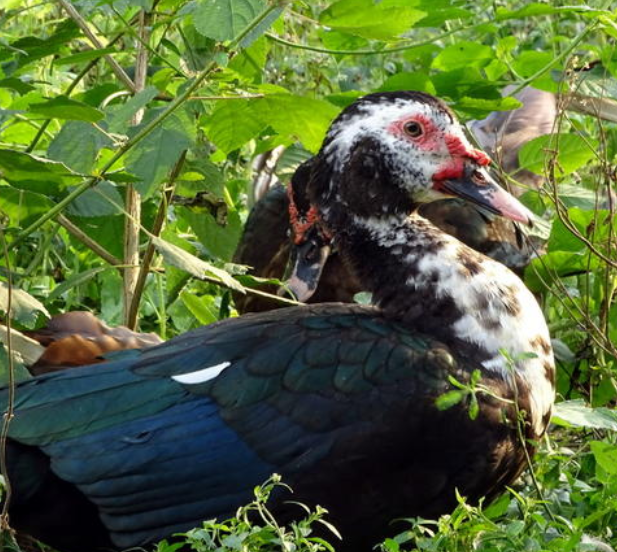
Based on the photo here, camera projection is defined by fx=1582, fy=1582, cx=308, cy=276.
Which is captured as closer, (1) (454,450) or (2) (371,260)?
(1) (454,450)

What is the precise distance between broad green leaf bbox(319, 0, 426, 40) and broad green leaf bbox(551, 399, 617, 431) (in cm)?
100

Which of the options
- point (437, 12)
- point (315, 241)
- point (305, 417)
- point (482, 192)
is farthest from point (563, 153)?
point (305, 417)

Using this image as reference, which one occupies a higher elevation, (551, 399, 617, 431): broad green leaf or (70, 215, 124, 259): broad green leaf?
(70, 215, 124, 259): broad green leaf

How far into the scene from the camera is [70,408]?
3559mm

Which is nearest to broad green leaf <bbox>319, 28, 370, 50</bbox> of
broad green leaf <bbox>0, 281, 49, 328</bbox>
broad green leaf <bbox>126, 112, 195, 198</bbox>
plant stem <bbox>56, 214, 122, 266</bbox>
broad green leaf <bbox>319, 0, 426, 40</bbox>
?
broad green leaf <bbox>319, 0, 426, 40</bbox>

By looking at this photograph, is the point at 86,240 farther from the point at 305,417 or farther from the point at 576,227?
the point at 576,227

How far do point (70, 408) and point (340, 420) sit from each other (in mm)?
616

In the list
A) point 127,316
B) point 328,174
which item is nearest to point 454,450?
point 328,174

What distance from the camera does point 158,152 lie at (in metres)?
3.69

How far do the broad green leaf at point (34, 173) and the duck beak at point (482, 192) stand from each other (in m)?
0.91

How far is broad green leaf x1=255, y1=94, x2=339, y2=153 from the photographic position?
4043mm

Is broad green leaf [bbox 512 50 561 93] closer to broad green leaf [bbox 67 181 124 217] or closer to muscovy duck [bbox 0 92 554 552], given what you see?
muscovy duck [bbox 0 92 554 552]

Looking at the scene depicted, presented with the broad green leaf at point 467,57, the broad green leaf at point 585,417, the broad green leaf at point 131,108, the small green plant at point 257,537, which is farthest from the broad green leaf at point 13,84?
the broad green leaf at point 467,57

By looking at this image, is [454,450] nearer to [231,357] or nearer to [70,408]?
[231,357]
